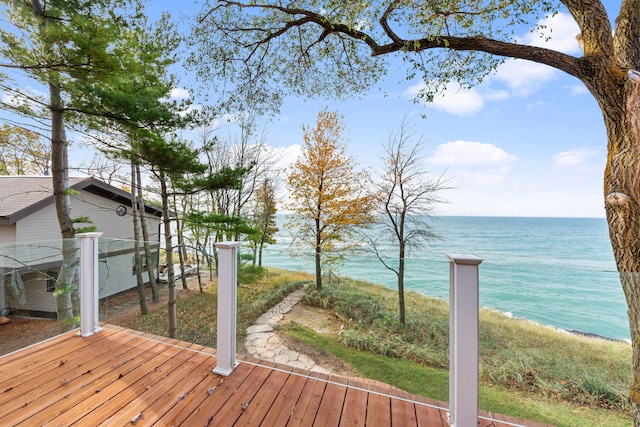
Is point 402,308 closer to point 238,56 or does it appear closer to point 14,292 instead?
point 14,292

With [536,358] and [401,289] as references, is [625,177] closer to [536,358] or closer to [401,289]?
[536,358]

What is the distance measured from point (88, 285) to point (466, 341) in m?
3.52

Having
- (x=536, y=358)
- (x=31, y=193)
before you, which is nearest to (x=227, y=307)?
(x=536, y=358)

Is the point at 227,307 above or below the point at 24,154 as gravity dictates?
below

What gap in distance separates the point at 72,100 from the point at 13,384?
4875 mm

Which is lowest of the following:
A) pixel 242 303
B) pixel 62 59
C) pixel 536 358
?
pixel 536 358

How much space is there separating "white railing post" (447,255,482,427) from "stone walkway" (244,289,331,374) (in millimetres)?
1261

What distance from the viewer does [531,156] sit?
22297 mm

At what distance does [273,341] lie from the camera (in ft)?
9.52

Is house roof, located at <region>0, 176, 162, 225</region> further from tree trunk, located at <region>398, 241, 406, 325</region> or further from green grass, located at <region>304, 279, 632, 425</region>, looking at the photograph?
green grass, located at <region>304, 279, 632, 425</region>

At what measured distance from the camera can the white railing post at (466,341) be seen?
1.61 m

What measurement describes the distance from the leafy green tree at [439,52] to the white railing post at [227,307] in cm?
271

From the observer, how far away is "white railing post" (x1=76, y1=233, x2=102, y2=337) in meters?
2.76

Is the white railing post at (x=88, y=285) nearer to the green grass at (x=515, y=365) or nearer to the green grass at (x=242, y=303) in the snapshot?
the green grass at (x=242, y=303)
